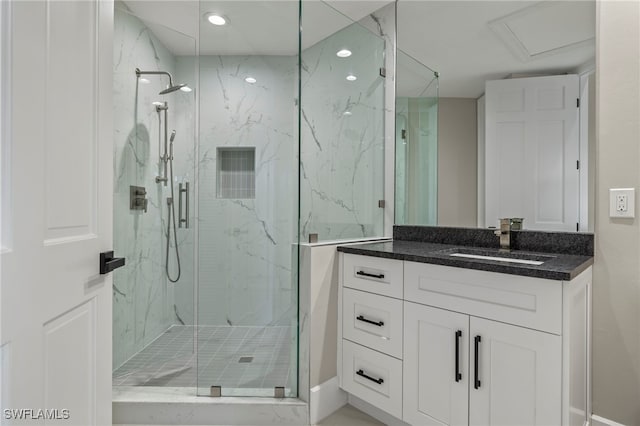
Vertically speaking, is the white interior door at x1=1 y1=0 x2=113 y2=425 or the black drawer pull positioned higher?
the white interior door at x1=1 y1=0 x2=113 y2=425

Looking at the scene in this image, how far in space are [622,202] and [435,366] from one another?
109 cm

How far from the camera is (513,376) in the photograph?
4.40 feet

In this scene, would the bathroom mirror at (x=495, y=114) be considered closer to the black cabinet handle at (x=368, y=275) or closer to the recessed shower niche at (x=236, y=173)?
the black cabinet handle at (x=368, y=275)

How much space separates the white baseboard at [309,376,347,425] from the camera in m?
1.85

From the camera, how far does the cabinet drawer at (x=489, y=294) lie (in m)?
1.26

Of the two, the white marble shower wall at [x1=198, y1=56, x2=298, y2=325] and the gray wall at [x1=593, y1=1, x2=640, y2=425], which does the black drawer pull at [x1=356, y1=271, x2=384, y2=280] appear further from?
the gray wall at [x1=593, y1=1, x2=640, y2=425]

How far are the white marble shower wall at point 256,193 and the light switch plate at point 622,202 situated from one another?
1537mm

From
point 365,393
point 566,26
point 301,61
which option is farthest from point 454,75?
point 365,393

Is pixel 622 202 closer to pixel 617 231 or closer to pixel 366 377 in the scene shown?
pixel 617 231

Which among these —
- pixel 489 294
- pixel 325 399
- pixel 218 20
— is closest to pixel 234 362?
pixel 325 399

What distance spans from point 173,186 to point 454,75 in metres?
2.17

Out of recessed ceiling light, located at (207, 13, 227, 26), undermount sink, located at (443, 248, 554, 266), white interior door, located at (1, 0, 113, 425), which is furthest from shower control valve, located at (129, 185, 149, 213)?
undermount sink, located at (443, 248, 554, 266)

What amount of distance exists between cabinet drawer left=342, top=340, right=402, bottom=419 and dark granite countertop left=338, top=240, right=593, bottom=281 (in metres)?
0.52

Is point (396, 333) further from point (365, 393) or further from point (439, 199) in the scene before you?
point (439, 199)
